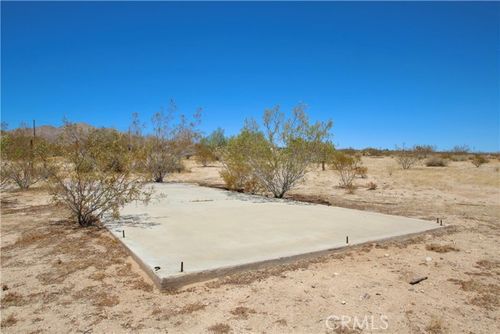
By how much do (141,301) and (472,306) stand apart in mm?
3613

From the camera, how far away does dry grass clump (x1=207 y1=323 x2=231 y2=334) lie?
3.78 m

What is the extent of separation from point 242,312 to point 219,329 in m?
0.43

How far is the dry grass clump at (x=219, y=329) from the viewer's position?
3781 mm

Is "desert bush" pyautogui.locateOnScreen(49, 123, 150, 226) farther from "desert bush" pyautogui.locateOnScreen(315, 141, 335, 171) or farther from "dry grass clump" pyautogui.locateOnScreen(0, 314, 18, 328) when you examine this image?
"desert bush" pyautogui.locateOnScreen(315, 141, 335, 171)

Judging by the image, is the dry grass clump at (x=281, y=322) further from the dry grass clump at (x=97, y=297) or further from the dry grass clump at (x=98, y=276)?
the dry grass clump at (x=98, y=276)

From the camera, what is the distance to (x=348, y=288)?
4906mm

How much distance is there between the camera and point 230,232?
7.19 metres

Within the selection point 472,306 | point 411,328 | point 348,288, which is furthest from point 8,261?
point 472,306

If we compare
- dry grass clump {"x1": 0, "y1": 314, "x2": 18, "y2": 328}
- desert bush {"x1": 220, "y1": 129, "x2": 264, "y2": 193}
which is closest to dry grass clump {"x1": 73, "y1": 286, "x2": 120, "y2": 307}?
dry grass clump {"x1": 0, "y1": 314, "x2": 18, "y2": 328}

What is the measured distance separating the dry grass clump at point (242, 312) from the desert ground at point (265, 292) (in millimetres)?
10

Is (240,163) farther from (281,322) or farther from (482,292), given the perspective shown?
(281,322)

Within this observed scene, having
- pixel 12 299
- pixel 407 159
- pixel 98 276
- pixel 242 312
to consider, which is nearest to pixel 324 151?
pixel 98 276

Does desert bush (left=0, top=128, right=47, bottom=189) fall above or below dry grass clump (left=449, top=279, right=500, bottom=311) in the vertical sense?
above

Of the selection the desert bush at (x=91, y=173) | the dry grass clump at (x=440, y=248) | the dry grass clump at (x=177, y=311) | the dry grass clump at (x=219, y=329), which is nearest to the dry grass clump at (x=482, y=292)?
the dry grass clump at (x=440, y=248)
